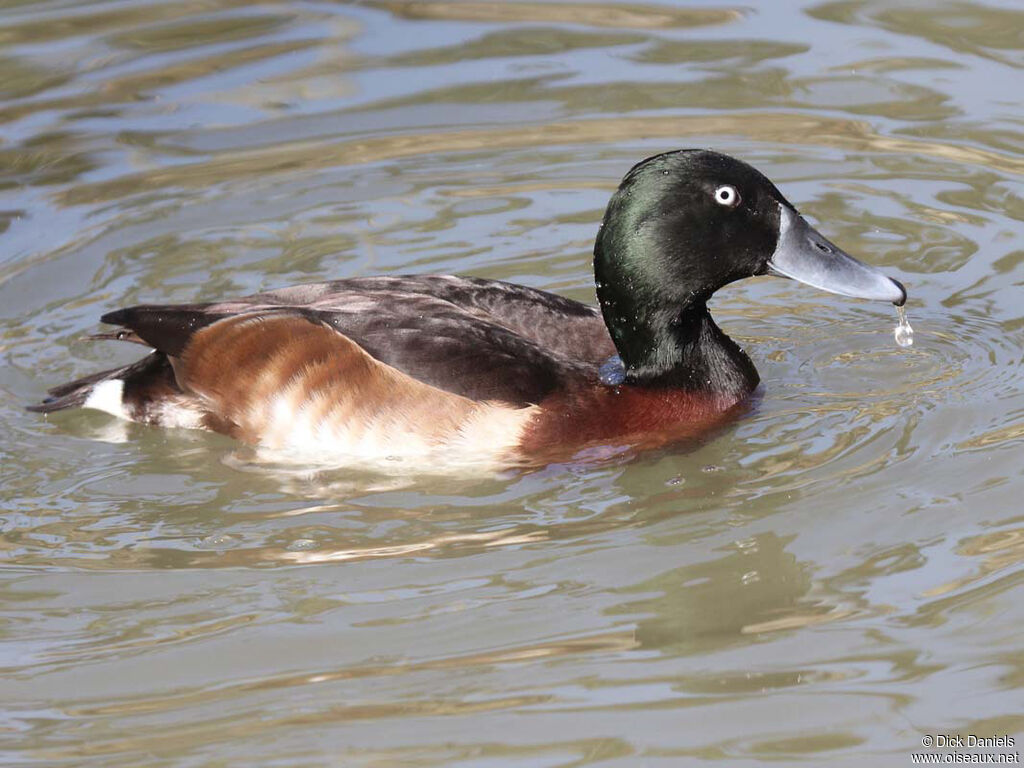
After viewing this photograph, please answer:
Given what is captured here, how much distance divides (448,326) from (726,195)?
1141 millimetres

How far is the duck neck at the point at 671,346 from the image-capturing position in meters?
6.29

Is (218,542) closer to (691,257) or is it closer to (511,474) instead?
(511,474)

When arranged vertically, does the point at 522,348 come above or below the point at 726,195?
below

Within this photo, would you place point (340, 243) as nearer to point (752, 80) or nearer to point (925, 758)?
point (752, 80)

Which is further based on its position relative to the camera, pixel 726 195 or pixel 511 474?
pixel 726 195

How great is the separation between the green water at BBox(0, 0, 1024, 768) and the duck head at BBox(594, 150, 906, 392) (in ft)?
1.28

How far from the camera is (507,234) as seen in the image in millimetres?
8258

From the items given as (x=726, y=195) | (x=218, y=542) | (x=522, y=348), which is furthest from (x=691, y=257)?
(x=218, y=542)

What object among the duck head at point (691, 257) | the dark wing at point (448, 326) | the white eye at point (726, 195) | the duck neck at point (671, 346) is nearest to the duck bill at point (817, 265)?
the duck head at point (691, 257)

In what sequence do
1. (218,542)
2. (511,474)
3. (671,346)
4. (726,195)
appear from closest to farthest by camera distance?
1. (218,542)
2. (511,474)
3. (726,195)
4. (671,346)

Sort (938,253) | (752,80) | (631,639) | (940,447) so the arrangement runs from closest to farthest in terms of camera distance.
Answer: (631,639)
(940,447)
(938,253)
(752,80)

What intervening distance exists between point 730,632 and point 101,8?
26.2ft

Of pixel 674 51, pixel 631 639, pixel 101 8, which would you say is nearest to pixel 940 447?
pixel 631 639

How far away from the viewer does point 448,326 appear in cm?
617
